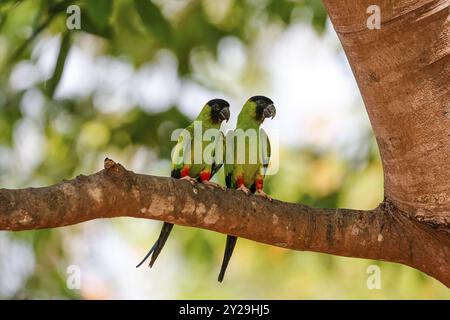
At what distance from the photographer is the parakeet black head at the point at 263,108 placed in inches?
184

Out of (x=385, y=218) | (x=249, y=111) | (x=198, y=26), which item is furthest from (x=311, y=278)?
(x=385, y=218)

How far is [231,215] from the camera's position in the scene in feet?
11.0

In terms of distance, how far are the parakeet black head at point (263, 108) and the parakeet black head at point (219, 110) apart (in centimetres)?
18

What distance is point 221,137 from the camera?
454 cm


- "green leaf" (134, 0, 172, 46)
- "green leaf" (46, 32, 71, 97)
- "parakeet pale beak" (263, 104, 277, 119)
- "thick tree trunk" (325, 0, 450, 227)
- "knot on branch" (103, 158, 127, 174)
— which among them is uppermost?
"green leaf" (134, 0, 172, 46)

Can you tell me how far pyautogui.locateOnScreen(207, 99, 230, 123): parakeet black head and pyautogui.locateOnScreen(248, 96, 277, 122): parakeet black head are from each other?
0.59ft

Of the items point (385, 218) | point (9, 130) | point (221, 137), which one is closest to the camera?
point (385, 218)

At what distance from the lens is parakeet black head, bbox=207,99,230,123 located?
4.65 meters

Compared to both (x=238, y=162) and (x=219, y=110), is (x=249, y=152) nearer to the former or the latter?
(x=238, y=162)

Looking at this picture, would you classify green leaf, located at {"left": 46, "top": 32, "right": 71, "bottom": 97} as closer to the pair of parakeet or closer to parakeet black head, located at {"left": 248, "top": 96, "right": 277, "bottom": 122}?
the pair of parakeet

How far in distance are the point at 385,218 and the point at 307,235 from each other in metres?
0.40

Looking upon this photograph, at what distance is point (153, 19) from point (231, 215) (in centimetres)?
232

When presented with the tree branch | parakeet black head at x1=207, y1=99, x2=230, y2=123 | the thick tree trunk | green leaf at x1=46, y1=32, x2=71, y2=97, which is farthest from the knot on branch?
green leaf at x1=46, y1=32, x2=71, y2=97

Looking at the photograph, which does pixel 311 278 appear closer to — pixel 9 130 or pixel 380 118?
A: pixel 9 130
